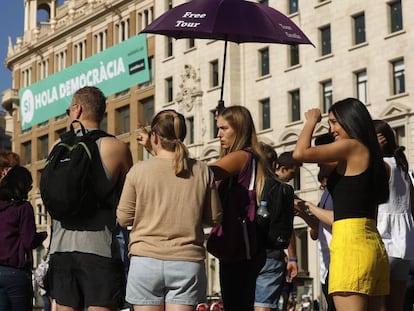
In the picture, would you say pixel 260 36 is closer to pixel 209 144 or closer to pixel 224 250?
pixel 224 250

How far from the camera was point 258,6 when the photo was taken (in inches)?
413

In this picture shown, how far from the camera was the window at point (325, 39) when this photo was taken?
1752 inches

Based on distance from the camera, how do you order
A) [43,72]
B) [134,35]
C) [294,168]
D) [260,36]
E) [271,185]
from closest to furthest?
[271,185], [294,168], [260,36], [134,35], [43,72]

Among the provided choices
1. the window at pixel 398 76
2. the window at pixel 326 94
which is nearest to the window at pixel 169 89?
the window at pixel 326 94

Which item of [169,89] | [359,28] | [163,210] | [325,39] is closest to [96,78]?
[169,89]

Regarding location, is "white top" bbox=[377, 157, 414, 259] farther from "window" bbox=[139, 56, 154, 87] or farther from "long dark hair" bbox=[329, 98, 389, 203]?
"window" bbox=[139, 56, 154, 87]

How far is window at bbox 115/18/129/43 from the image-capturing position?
196 feet

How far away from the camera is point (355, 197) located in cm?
630

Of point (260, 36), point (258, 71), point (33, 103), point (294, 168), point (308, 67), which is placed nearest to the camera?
point (294, 168)

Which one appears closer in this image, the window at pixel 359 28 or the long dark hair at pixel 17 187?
the long dark hair at pixel 17 187

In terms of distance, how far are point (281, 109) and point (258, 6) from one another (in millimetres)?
36269

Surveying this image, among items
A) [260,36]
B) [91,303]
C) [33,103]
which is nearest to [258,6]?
[260,36]

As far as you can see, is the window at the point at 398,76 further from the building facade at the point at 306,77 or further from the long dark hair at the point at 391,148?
the long dark hair at the point at 391,148

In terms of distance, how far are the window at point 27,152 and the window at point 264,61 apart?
88.8 ft
